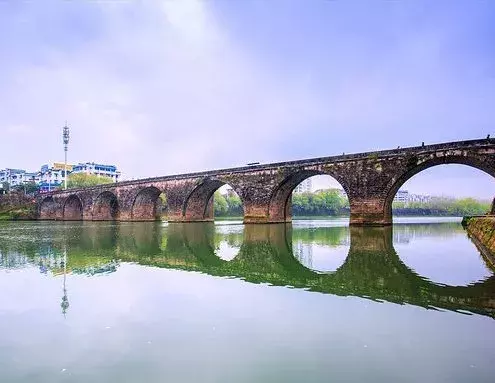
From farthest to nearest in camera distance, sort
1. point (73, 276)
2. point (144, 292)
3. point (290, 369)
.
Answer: point (73, 276) → point (144, 292) → point (290, 369)

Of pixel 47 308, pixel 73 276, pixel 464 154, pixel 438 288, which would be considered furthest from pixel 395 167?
pixel 47 308

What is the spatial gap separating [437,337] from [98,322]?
186 inches

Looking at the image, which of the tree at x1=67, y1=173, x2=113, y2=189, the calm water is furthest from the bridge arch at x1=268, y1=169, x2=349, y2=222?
the tree at x1=67, y1=173, x2=113, y2=189

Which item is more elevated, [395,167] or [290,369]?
[395,167]

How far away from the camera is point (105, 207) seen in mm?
57031

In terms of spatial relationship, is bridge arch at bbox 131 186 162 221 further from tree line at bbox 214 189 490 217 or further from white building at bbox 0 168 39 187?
white building at bbox 0 168 39 187

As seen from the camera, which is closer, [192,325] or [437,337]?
[437,337]

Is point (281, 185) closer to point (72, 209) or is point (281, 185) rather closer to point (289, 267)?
point (289, 267)

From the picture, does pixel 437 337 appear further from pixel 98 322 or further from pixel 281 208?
pixel 281 208

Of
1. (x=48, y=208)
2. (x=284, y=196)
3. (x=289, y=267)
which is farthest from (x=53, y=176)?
(x=289, y=267)

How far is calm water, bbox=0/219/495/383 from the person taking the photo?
427cm

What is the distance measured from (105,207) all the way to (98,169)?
68.5m

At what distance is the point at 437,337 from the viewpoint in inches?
205

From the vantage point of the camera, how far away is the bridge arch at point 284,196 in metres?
32.5
